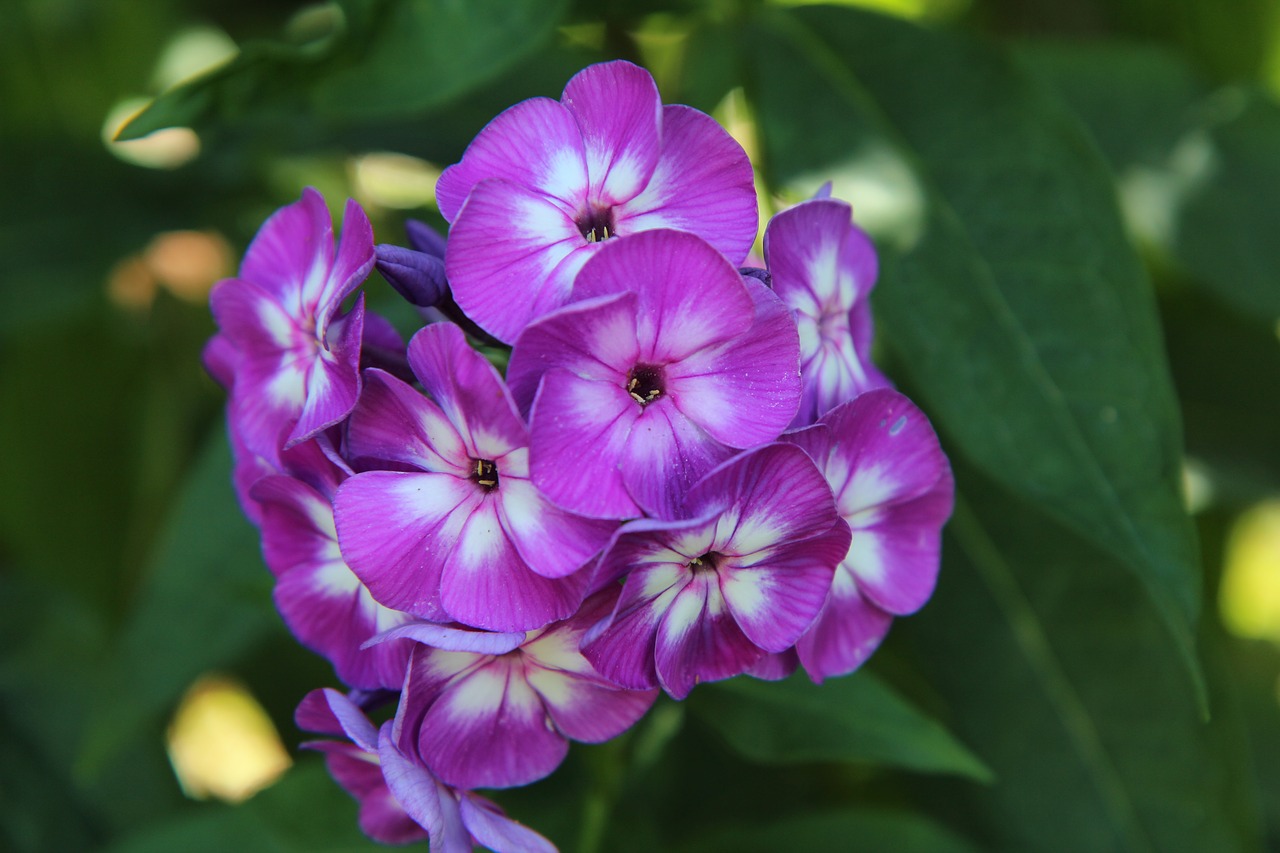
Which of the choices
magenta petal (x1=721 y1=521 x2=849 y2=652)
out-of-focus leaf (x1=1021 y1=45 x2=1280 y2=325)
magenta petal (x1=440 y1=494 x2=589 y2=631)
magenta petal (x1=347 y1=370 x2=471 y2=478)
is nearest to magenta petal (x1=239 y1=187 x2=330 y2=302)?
magenta petal (x1=347 y1=370 x2=471 y2=478)

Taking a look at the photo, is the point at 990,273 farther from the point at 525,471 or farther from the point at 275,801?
the point at 275,801

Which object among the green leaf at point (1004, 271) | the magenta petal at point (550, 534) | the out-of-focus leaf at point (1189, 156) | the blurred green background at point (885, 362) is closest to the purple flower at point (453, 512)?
the magenta petal at point (550, 534)

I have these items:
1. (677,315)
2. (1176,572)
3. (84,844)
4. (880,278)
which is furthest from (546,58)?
(84,844)

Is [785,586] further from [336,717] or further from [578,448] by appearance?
[336,717]

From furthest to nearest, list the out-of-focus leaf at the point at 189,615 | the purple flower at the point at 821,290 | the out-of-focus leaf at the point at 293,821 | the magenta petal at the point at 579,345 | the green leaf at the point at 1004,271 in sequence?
the out-of-focus leaf at the point at 189,615, the out-of-focus leaf at the point at 293,821, the green leaf at the point at 1004,271, the purple flower at the point at 821,290, the magenta petal at the point at 579,345

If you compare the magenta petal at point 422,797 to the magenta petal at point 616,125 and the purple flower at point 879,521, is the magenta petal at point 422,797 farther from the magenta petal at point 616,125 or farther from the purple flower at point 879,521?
the magenta petal at point 616,125
